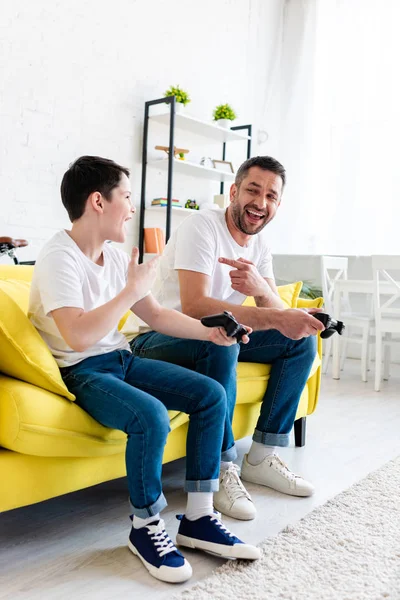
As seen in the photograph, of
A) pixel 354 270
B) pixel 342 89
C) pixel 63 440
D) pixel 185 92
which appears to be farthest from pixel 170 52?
pixel 63 440

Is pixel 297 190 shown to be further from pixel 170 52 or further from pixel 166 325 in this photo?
pixel 166 325

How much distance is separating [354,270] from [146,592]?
419 centimetres

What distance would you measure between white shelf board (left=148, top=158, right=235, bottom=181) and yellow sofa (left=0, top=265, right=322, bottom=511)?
3.16m

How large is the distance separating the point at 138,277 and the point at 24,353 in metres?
0.30

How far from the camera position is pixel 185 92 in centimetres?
458

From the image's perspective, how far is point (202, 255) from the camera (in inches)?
71.8

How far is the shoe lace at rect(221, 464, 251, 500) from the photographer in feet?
5.31

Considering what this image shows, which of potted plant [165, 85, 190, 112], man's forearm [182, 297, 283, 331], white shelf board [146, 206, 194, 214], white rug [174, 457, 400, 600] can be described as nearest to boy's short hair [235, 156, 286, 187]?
man's forearm [182, 297, 283, 331]

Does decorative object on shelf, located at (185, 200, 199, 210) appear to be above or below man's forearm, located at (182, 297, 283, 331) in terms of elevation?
above

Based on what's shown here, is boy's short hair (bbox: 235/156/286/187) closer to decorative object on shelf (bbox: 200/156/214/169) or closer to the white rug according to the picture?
the white rug

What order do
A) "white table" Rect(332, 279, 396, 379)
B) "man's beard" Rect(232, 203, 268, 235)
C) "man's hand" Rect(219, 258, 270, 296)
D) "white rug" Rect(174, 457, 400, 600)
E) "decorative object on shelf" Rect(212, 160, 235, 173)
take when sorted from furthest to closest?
"decorative object on shelf" Rect(212, 160, 235, 173), "white table" Rect(332, 279, 396, 379), "man's beard" Rect(232, 203, 268, 235), "man's hand" Rect(219, 258, 270, 296), "white rug" Rect(174, 457, 400, 600)

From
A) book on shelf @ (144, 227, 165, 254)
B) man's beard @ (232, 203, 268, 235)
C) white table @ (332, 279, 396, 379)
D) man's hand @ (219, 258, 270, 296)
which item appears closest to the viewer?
man's hand @ (219, 258, 270, 296)

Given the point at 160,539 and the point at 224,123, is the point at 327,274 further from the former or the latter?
the point at 160,539

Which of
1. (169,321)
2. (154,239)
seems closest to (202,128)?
(154,239)
